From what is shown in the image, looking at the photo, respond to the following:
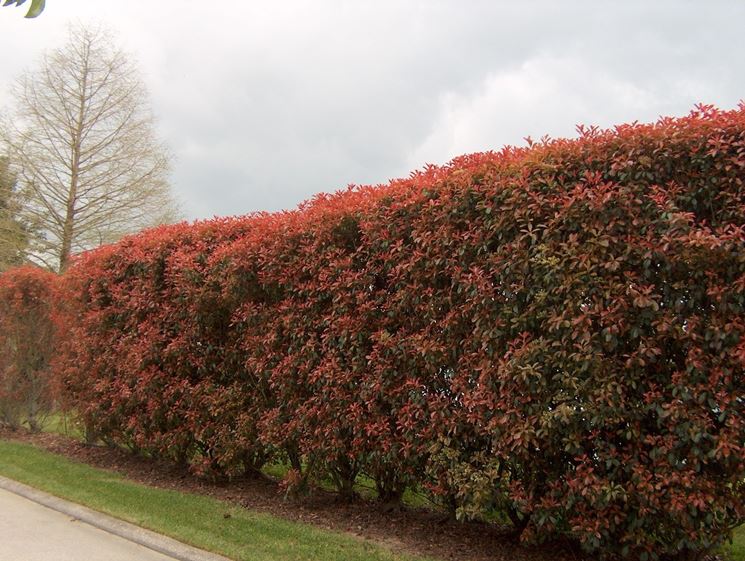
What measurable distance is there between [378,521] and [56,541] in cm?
285

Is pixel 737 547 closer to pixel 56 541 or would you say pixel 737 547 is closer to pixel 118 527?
pixel 118 527

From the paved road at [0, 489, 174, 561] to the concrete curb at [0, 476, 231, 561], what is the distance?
5 cm

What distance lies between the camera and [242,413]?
6.83m

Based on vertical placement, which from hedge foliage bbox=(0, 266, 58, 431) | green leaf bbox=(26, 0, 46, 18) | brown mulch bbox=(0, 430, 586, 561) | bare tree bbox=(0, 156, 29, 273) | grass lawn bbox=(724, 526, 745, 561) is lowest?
brown mulch bbox=(0, 430, 586, 561)

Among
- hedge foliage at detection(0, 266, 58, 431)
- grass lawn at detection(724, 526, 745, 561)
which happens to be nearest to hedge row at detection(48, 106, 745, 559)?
grass lawn at detection(724, 526, 745, 561)

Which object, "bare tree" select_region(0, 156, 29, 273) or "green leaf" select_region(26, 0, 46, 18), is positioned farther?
"bare tree" select_region(0, 156, 29, 273)

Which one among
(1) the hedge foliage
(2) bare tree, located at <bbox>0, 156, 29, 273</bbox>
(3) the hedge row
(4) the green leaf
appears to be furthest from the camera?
(2) bare tree, located at <bbox>0, 156, 29, 273</bbox>

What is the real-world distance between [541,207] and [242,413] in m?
4.03

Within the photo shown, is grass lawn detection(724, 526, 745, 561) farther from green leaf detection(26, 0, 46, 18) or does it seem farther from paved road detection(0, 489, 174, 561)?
green leaf detection(26, 0, 46, 18)

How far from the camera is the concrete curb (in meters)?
5.04

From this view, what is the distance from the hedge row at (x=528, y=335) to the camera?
12.7 feet

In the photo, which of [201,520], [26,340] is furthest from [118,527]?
[26,340]

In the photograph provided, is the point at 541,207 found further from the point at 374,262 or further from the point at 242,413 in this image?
the point at 242,413

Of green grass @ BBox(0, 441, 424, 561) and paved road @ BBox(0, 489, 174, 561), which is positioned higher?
green grass @ BBox(0, 441, 424, 561)
